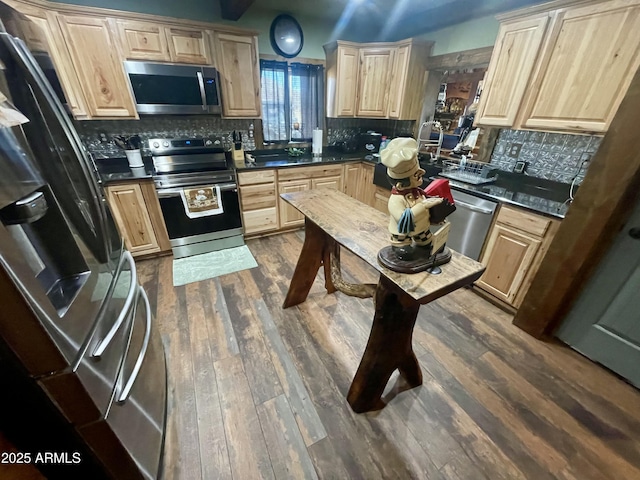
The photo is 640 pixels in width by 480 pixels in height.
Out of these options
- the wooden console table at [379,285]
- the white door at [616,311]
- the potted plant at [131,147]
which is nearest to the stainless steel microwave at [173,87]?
the potted plant at [131,147]

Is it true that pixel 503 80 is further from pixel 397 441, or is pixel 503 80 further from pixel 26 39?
pixel 26 39

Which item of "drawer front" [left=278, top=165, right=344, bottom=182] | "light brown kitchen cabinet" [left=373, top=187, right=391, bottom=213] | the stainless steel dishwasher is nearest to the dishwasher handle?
the stainless steel dishwasher

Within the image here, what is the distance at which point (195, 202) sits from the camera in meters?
2.63

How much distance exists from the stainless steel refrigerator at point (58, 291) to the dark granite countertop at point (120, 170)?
148 cm

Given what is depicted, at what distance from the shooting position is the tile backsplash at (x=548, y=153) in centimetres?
204

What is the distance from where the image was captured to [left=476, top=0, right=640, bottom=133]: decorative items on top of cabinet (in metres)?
1.56

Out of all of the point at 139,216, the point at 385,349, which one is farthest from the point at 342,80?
the point at 385,349

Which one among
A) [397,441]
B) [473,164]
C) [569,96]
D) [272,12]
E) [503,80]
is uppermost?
[272,12]

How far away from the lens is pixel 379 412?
146 centimetres

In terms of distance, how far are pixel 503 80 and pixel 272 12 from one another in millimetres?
2557

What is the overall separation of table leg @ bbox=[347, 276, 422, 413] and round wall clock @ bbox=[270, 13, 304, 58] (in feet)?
10.5

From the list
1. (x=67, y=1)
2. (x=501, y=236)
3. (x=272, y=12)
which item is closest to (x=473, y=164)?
(x=501, y=236)

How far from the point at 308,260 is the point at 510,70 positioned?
7.30 feet

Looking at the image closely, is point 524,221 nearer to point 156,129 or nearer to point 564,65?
point 564,65
